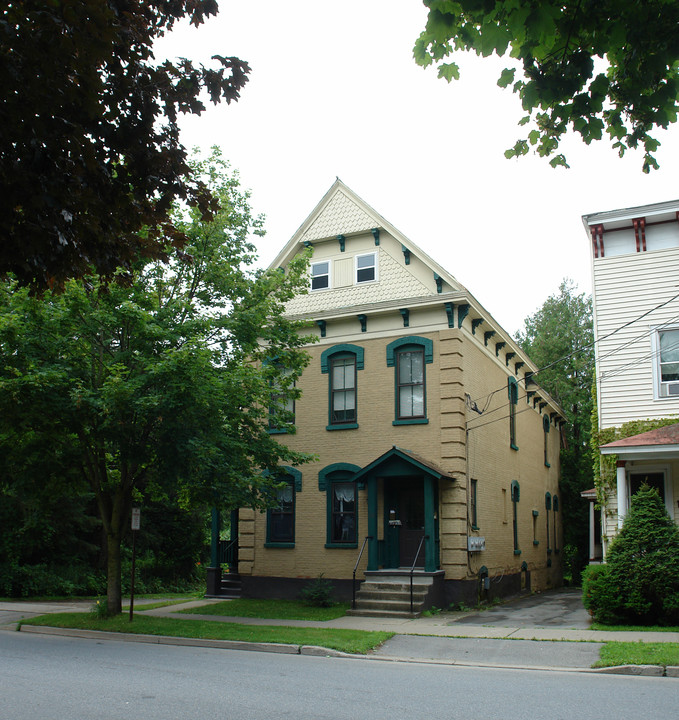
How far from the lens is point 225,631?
47.9 ft

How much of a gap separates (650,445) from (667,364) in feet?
11.1

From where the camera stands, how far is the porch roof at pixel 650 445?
16078 mm

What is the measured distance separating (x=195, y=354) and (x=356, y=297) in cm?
798

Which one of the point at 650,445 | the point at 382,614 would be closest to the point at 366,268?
the point at 650,445

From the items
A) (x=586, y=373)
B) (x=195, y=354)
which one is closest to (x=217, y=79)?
(x=195, y=354)

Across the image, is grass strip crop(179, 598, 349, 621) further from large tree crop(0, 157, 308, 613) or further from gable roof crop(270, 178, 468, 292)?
gable roof crop(270, 178, 468, 292)

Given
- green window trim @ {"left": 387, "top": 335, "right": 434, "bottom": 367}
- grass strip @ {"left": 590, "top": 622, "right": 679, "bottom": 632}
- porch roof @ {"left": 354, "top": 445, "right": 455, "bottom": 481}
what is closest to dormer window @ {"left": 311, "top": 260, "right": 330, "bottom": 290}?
green window trim @ {"left": 387, "top": 335, "right": 434, "bottom": 367}

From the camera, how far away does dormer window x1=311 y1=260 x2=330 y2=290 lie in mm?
22375

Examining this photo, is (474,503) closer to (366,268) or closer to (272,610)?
(272,610)

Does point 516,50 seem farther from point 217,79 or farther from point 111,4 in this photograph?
point 111,4

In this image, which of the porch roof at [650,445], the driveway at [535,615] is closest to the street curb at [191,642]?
the driveway at [535,615]

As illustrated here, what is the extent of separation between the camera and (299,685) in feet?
31.6

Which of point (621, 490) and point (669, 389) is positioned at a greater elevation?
point (669, 389)

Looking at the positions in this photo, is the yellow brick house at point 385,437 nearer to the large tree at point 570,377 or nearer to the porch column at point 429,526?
the porch column at point 429,526
